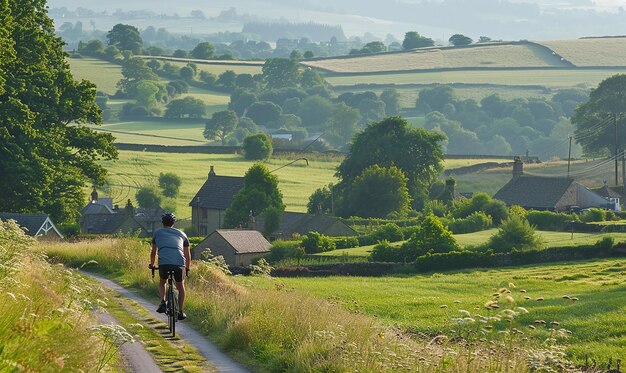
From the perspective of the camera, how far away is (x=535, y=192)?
116000 mm

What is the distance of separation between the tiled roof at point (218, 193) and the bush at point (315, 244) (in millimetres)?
28101

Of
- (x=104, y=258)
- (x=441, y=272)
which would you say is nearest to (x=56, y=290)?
(x=104, y=258)

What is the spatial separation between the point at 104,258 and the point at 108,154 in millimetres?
29557

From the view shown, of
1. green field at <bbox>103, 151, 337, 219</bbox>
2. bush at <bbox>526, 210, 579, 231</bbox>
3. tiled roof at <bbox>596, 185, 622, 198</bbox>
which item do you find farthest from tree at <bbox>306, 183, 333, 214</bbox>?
bush at <bbox>526, 210, 579, 231</bbox>

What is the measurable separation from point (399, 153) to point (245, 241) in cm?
5301

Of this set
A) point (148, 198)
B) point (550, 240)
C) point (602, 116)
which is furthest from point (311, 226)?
point (602, 116)

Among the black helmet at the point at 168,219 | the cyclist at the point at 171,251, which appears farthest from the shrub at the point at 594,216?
the cyclist at the point at 171,251

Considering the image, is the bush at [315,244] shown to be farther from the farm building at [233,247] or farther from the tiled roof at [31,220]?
the tiled roof at [31,220]

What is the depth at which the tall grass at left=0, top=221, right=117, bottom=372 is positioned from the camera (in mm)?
13516

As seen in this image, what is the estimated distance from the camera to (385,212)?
112625 mm

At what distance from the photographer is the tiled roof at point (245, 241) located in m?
74.9

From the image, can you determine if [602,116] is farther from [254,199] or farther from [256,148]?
[254,199]

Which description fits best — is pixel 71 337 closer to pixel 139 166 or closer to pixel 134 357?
pixel 134 357

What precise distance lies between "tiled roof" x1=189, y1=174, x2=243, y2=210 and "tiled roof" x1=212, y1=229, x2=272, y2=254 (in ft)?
99.1
